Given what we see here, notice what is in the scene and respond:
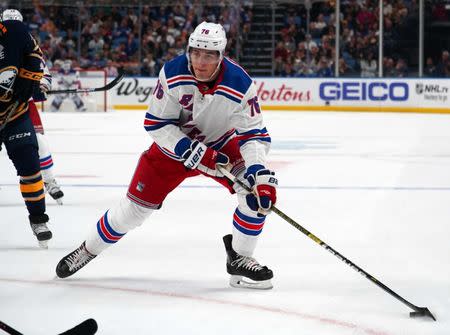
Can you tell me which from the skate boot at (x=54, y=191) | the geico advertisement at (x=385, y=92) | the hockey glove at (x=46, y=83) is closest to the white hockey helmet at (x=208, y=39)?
the hockey glove at (x=46, y=83)

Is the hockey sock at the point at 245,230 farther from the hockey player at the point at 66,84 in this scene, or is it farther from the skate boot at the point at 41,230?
the hockey player at the point at 66,84

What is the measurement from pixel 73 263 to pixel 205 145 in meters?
0.73

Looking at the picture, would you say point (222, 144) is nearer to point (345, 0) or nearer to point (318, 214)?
point (318, 214)

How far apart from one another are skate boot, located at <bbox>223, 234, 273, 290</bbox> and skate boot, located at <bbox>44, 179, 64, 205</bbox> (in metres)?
2.42

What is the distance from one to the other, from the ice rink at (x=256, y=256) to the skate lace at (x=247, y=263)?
0.11 m

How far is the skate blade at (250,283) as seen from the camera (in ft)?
11.6

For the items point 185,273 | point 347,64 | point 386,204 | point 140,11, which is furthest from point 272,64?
point 185,273

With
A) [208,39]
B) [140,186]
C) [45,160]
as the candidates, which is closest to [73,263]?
[140,186]

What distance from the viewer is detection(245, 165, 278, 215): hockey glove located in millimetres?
3352

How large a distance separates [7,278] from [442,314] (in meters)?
1.71

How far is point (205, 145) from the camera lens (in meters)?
3.54

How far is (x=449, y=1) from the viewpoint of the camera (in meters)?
15.9

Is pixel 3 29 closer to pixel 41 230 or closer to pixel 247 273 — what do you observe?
pixel 41 230

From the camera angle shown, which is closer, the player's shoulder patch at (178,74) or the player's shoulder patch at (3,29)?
the player's shoulder patch at (178,74)
